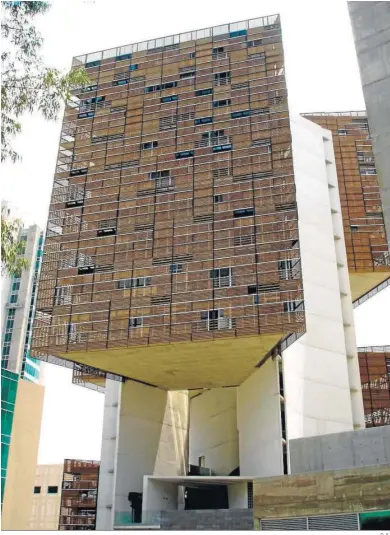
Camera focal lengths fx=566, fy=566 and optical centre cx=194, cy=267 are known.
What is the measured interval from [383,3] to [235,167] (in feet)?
68.7

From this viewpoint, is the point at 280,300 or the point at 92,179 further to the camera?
the point at 92,179

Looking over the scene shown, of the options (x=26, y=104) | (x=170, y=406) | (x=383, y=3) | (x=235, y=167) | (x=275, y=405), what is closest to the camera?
(x=26, y=104)

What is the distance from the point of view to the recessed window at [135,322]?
3405 cm

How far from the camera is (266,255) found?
34.5 m

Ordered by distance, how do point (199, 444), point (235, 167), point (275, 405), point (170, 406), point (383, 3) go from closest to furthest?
1. point (383, 3)
2. point (275, 405)
3. point (235, 167)
4. point (170, 406)
5. point (199, 444)

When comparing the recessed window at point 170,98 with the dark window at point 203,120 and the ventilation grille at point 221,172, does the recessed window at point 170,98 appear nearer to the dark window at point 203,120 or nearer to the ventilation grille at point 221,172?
the dark window at point 203,120

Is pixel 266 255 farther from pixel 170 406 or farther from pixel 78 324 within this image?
pixel 170 406

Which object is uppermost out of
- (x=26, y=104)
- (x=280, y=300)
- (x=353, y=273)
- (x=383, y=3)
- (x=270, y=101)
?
(x=270, y=101)

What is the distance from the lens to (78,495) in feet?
246

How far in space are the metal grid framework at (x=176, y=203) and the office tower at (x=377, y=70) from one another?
1696cm

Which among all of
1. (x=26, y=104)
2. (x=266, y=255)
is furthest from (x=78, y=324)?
(x=26, y=104)

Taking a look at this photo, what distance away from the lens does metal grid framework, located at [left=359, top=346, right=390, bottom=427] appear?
49312 mm

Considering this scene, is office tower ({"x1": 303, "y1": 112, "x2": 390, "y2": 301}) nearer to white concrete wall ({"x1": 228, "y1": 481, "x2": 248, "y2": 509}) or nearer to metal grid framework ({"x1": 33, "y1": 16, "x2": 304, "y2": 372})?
metal grid framework ({"x1": 33, "y1": 16, "x2": 304, "y2": 372})

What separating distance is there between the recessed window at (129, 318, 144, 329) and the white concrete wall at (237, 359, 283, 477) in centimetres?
855
